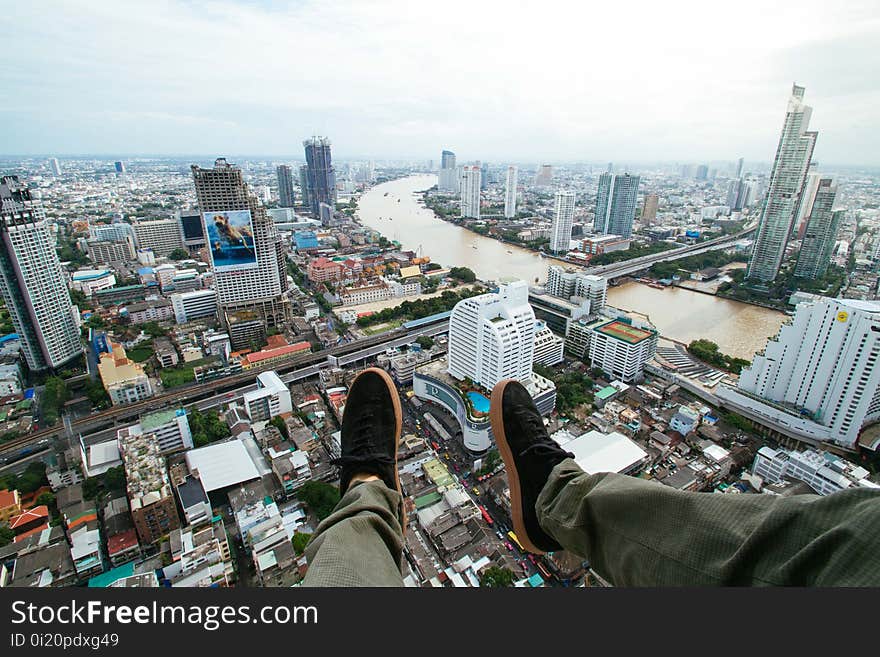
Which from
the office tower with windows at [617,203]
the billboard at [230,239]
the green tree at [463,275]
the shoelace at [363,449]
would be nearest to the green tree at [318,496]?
the shoelace at [363,449]

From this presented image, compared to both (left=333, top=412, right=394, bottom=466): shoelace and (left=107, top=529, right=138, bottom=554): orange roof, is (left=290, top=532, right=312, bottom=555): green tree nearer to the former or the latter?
(left=107, top=529, right=138, bottom=554): orange roof

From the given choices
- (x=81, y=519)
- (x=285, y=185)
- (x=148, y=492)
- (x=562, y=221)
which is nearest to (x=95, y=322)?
(x=81, y=519)

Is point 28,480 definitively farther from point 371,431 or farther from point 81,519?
point 371,431

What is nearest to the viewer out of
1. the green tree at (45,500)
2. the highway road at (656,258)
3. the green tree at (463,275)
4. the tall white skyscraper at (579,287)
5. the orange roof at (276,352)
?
the green tree at (45,500)

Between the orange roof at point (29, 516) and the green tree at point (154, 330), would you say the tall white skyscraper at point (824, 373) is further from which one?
the green tree at point (154, 330)

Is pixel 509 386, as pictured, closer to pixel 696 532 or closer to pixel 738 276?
pixel 696 532
